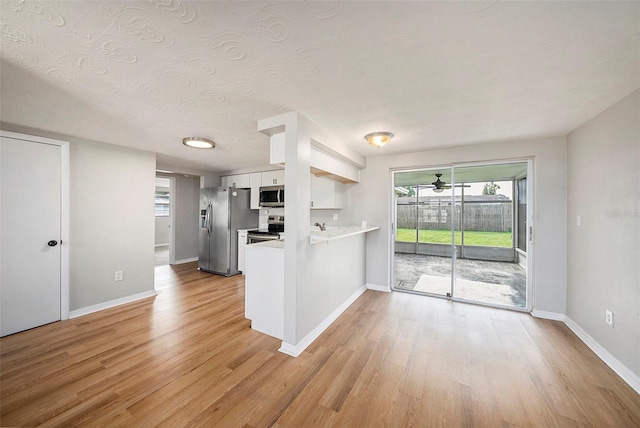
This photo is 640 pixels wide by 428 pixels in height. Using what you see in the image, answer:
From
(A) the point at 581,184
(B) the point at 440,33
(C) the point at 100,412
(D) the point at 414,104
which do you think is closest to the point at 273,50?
(B) the point at 440,33

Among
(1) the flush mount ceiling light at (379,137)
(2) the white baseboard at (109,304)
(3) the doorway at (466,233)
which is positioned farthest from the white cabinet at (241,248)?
(1) the flush mount ceiling light at (379,137)

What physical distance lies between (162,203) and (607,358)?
35.0 ft

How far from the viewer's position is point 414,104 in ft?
6.71

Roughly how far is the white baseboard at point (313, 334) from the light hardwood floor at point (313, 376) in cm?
7

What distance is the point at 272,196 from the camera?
4824 mm

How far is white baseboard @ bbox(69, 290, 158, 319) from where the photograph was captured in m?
2.91

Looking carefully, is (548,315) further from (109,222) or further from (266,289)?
(109,222)

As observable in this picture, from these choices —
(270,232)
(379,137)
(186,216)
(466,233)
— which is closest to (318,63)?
(379,137)

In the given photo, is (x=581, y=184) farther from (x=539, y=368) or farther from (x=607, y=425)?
(x=607, y=425)

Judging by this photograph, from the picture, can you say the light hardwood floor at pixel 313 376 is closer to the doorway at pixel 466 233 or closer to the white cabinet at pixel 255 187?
the doorway at pixel 466 233

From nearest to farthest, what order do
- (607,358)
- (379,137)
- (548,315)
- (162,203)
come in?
(607,358), (379,137), (548,315), (162,203)

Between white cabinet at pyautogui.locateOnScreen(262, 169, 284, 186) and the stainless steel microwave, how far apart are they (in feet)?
0.31

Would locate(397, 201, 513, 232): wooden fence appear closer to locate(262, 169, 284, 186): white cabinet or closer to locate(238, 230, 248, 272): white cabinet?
locate(262, 169, 284, 186): white cabinet

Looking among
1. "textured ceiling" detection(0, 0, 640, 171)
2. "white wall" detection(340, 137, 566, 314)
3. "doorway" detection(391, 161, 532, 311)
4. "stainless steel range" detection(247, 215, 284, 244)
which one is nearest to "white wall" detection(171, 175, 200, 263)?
"stainless steel range" detection(247, 215, 284, 244)
